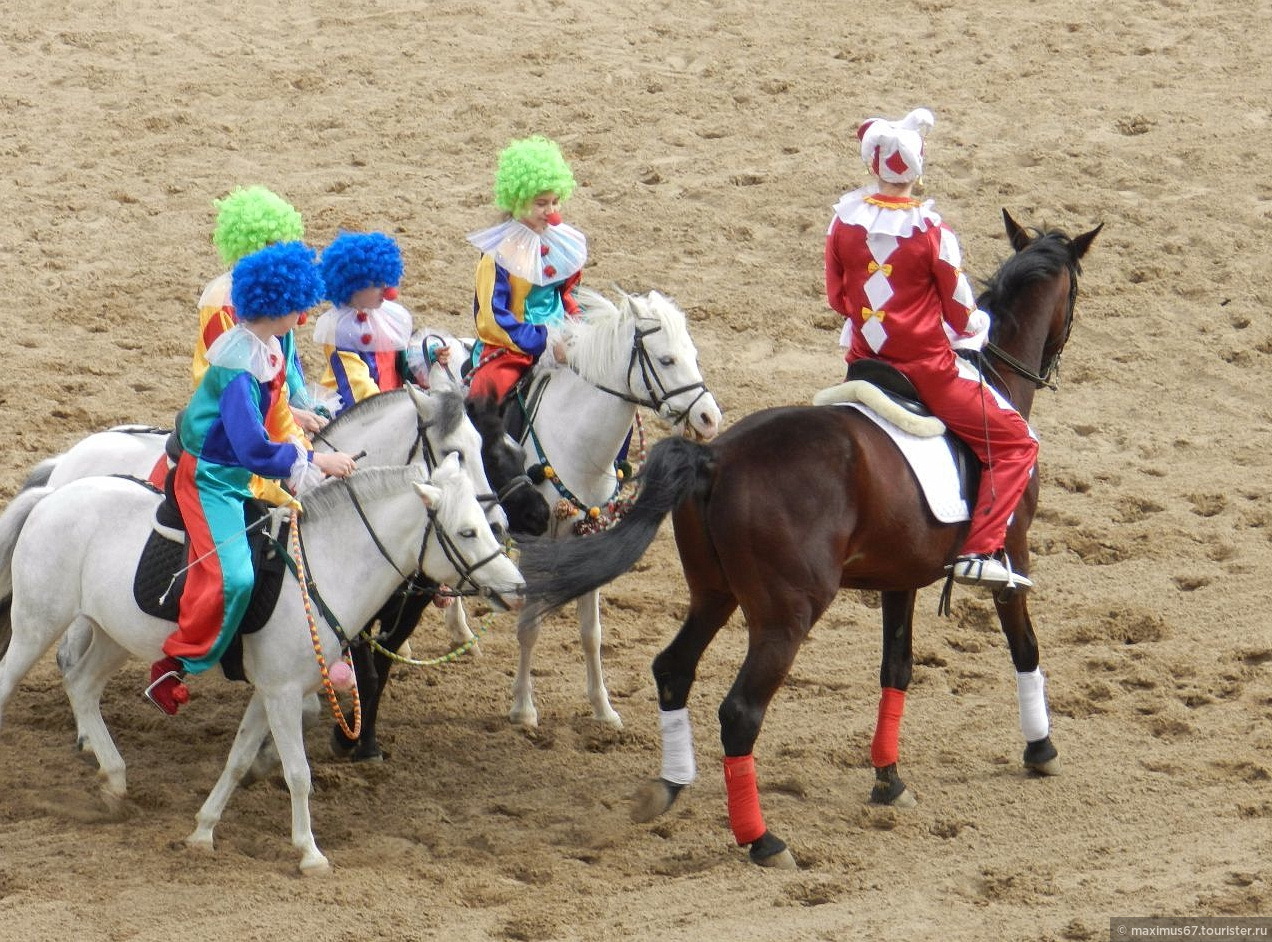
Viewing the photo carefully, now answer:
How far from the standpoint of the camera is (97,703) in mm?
7371

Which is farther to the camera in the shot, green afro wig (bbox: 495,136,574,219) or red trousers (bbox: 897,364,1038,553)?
green afro wig (bbox: 495,136,574,219)

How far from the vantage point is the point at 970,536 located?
7.45 meters

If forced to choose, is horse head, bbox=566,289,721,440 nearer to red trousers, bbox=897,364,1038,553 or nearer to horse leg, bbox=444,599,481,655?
red trousers, bbox=897,364,1038,553

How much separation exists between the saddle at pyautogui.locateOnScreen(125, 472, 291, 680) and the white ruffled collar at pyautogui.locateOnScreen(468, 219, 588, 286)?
208 cm

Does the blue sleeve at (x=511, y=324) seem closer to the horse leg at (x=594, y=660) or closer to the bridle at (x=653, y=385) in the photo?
the bridle at (x=653, y=385)

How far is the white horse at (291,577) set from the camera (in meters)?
6.61

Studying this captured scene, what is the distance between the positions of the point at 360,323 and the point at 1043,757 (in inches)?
152

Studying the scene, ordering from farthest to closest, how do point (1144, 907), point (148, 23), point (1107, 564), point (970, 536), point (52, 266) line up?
1. point (148, 23)
2. point (52, 266)
3. point (1107, 564)
4. point (970, 536)
5. point (1144, 907)

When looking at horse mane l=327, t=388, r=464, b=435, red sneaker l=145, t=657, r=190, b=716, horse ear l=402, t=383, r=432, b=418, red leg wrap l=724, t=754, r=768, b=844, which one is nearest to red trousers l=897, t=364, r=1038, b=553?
red leg wrap l=724, t=754, r=768, b=844

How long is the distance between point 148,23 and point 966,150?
7.12 meters

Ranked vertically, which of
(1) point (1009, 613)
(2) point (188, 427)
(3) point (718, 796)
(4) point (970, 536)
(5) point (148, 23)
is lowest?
(3) point (718, 796)

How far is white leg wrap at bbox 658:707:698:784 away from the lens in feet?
23.8

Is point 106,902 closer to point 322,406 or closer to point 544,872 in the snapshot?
point 544,872

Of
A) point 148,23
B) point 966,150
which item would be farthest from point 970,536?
point 148,23
